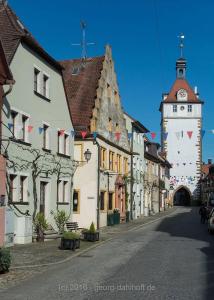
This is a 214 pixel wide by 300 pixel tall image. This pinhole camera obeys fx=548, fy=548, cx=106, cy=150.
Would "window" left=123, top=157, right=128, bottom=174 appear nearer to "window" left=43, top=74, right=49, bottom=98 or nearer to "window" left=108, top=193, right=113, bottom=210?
"window" left=108, top=193, right=113, bottom=210

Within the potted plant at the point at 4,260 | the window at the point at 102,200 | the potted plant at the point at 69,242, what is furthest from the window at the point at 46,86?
the potted plant at the point at 4,260

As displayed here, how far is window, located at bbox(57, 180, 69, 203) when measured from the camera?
3055 centimetres

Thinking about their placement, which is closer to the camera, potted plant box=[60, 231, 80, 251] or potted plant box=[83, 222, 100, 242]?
potted plant box=[60, 231, 80, 251]

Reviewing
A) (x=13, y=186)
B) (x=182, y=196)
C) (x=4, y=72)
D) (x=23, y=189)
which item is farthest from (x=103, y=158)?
(x=182, y=196)

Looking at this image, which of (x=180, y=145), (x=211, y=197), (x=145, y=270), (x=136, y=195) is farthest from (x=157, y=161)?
(x=145, y=270)

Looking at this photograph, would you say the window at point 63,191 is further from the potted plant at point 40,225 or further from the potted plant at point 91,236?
the potted plant at point 91,236

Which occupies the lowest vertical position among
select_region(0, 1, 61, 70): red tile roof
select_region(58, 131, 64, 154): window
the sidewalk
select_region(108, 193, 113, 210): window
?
the sidewalk

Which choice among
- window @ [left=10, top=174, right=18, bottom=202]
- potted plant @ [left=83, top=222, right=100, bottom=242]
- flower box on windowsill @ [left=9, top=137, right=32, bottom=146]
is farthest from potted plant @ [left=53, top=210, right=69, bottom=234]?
flower box on windowsill @ [left=9, top=137, right=32, bottom=146]

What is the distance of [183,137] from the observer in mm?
98312

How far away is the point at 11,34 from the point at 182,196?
298 ft

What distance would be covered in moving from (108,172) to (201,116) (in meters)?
62.6

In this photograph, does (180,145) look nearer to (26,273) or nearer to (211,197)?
(211,197)

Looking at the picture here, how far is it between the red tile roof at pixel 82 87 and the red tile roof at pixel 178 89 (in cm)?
6183

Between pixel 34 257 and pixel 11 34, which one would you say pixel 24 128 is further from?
pixel 34 257
